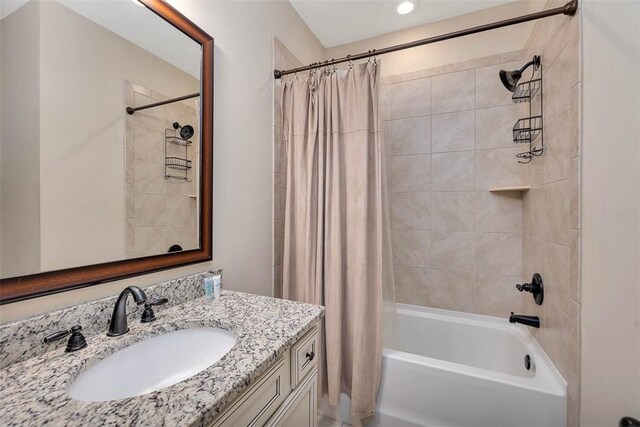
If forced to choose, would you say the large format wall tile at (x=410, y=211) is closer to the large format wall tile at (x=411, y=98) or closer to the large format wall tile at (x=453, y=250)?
the large format wall tile at (x=453, y=250)

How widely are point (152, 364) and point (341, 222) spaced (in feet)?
3.35

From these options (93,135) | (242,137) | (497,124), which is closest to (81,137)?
(93,135)

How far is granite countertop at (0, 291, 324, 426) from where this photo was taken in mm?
471

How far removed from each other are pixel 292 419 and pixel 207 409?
464 millimetres

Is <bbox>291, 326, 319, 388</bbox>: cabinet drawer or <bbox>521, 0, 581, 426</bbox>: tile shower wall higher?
<bbox>521, 0, 581, 426</bbox>: tile shower wall

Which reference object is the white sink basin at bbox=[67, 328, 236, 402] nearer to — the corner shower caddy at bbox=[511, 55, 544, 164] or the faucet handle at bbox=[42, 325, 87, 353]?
the faucet handle at bbox=[42, 325, 87, 353]

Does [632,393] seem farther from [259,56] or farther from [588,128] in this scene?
[259,56]

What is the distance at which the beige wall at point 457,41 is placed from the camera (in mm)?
1800

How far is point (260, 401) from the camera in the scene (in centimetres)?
69

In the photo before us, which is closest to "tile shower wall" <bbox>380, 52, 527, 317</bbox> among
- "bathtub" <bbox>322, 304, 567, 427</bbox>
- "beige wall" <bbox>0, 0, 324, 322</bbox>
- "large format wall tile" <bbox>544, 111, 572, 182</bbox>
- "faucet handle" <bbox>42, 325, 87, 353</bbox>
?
"bathtub" <bbox>322, 304, 567, 427</bbox>

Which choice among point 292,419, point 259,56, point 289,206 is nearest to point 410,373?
point 292,419

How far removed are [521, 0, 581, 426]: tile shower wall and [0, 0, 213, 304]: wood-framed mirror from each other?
5.09 feet

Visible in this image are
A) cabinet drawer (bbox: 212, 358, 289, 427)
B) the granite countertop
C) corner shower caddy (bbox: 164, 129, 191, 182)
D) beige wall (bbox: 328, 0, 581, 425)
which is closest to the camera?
the granite countertop

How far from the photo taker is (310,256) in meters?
1.50
